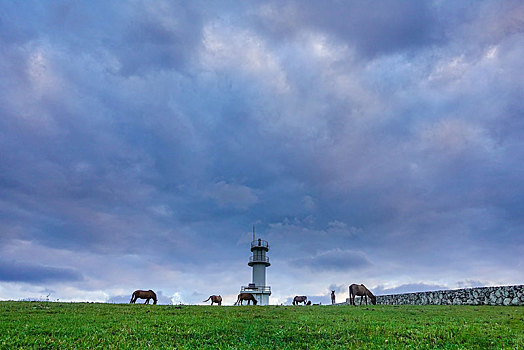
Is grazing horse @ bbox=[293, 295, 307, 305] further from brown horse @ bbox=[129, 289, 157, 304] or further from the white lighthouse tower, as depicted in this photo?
brown horse @ bbox=[129, 289, 157, 304]

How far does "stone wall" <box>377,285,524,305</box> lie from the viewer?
3139cm

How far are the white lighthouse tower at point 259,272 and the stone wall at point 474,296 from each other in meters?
22.4

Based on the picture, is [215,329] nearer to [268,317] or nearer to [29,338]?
[268,317]

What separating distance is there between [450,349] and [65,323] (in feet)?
52.5

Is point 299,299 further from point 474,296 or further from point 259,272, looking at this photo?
point 474,296

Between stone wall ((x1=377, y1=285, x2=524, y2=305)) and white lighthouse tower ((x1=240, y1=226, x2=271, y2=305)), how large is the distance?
22403 millimetres

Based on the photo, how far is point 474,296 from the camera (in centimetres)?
3497

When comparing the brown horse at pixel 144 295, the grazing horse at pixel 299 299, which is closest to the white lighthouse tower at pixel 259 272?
the grazing horse at pixel 299 299

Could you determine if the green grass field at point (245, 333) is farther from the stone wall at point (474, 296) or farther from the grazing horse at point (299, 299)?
the grazing horse at point (299, 299)

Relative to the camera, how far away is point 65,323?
16531 millimetres

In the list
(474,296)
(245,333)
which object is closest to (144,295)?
(245,333)

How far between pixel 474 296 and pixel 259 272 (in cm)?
3398

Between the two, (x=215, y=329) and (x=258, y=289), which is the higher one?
(x=258, y=289)

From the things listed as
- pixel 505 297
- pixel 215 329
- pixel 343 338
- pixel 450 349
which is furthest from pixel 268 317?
pixel 505 297
